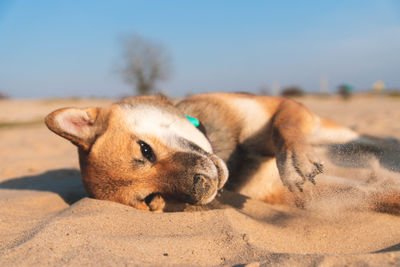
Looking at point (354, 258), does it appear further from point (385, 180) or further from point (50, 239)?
point (50, 239)

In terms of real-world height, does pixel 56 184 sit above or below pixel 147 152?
below

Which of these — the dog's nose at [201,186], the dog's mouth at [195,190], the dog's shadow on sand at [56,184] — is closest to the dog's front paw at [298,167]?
the dog's mouth at [195,190]

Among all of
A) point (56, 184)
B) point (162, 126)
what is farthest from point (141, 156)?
point (56, 184)

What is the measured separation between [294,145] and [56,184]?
2.57 m

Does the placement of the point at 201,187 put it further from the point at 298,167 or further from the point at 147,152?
the point at 298,167

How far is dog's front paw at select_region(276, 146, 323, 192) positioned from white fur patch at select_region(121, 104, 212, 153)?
0.59 m

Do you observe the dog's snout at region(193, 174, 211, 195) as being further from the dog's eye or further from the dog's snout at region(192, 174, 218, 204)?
the dog's eye

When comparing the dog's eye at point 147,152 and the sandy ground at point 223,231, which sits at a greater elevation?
the dog's eye at point 147,152

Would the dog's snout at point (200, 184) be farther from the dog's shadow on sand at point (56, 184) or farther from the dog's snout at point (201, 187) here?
the dog's shadow on sand at point (56, 184)

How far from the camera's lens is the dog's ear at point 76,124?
7.76 ft

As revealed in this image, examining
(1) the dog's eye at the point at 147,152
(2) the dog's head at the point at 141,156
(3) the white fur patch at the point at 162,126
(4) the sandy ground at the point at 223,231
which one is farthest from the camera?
(3) the white fur patch at the point at 162,126

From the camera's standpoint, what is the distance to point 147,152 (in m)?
2.36

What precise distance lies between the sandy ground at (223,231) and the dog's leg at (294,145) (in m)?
0.25

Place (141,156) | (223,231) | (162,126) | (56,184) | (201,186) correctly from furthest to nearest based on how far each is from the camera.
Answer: (56,184) → (162,126) → (141,156) → (201,186) → (223,231)
